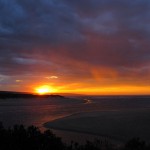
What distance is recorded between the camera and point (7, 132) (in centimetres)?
1422

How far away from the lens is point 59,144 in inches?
535

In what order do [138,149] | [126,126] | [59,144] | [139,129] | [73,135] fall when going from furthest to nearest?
[126,126] < [139,129] < [73,135] < [138,149] < [59,144]

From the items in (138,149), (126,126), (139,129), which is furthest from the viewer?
(126,126)

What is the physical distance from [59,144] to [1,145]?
239 cm

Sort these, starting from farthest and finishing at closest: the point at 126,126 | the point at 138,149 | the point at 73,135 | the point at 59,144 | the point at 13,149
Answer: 1. the point at 126,126
2. the point at 73,135
3. the point at 138,149
4. the point at 59,144
5. the point at 13,149

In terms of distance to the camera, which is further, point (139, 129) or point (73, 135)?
point (139, 129)

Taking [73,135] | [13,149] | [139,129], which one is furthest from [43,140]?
[139,129]

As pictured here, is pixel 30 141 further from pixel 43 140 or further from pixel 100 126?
pixel 100 126

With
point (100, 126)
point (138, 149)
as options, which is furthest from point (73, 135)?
point (138, 149)

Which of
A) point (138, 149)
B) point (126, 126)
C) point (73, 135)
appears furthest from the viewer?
point (126, 126)

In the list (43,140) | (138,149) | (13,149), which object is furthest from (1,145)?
(138,149)

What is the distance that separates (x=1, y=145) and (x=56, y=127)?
2004cm

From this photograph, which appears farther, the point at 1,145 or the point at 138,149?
the point at 138,149

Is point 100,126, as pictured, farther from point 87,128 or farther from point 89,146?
point 89,146
